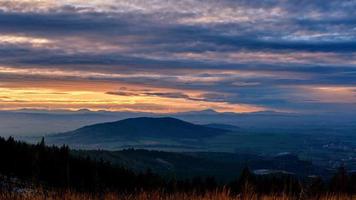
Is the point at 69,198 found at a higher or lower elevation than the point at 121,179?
higher

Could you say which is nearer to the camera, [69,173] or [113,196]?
[113,196]

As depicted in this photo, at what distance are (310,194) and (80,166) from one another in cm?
5991

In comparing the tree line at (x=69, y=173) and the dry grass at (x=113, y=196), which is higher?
the dry grass at (x=113, y=196)

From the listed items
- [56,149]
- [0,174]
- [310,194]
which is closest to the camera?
[310,194]

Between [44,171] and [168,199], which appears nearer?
[168,199]

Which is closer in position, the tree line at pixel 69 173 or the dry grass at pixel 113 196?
the dry grass at pixel 113 196

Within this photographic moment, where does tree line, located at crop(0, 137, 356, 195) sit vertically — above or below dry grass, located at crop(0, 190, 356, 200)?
below

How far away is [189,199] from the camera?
45.8 feet

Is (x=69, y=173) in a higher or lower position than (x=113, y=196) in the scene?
lower

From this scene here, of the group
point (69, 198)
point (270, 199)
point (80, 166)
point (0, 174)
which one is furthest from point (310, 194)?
point (80, 166)

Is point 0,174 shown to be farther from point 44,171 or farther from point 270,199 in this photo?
point 270,199

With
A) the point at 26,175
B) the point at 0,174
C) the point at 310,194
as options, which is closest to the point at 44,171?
the point at 26,175

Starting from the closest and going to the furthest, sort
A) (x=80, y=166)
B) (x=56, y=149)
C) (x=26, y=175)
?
(x=26, y=175) < (x=56, y=149) < (x=80, y=166)

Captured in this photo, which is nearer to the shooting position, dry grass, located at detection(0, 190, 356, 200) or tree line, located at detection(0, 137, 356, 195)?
dry grass, located at detection(0, 190, 356, 200)
